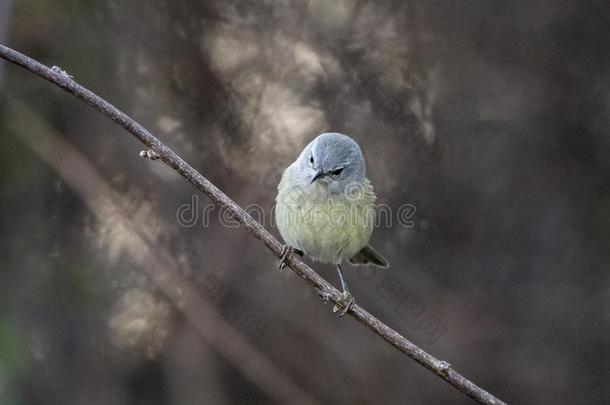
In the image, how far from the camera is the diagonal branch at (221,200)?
2994 millimetres

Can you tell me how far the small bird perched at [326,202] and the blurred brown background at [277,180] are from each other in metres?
0.77

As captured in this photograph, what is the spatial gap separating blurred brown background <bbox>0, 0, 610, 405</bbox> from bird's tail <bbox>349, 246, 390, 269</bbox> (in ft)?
1.59

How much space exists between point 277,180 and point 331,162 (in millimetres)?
1046

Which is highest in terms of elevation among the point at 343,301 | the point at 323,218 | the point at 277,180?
the point at 277,180

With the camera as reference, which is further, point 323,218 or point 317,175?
point 323,218

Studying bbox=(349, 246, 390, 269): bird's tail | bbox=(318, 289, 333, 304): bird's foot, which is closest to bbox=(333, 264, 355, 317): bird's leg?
bbox=(318, 289, 333, 304): bird's foot

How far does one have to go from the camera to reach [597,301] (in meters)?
5.70

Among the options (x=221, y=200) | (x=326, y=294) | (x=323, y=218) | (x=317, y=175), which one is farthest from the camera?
(x=323, y=218)

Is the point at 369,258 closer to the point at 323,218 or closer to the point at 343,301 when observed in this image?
the point at 323,218

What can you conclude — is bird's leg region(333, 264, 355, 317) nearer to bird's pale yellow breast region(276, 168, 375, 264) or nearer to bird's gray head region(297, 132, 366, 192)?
bird's pale yellow breast region(276, 168, 375, 264)

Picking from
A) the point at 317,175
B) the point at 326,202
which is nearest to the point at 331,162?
the point at 317,175

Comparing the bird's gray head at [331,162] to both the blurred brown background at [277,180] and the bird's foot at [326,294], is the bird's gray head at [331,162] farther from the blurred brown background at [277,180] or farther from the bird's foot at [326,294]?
the bird's foot at [326,294]

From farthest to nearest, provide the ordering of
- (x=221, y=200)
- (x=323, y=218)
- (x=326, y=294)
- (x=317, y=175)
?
(x=323, y=218) → (x=317, y=175) → (x=326, y=294) → (x=221, y=200)

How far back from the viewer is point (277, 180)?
216 inches
